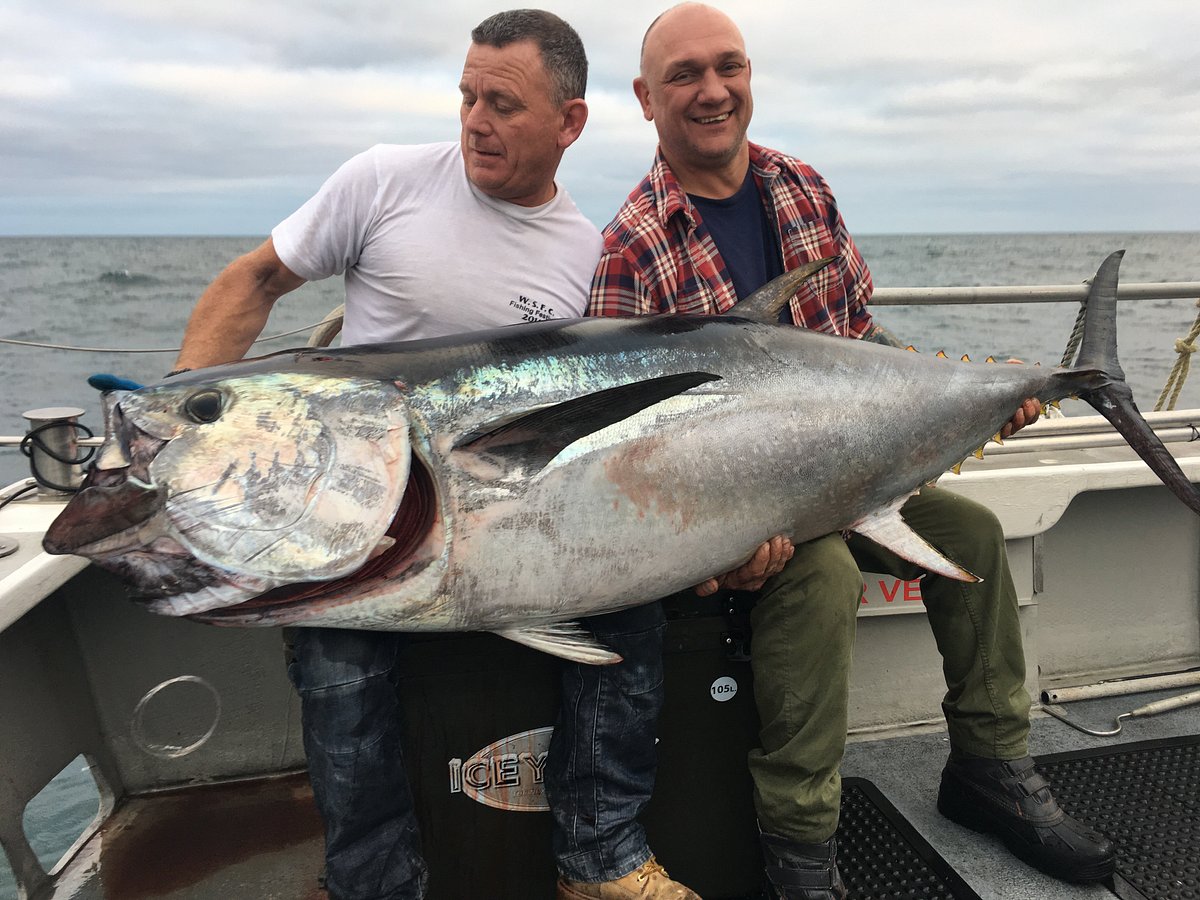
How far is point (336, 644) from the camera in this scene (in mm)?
1549

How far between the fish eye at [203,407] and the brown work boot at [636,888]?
44.2 inches

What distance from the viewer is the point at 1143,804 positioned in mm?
2170

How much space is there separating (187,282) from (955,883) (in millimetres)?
36149

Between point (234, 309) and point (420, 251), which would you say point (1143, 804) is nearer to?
point (420, 251)

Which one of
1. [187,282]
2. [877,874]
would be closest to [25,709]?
[877,874]

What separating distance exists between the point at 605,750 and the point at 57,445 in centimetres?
159

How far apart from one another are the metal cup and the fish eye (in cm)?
104

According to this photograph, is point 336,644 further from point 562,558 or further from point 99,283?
point 99,283

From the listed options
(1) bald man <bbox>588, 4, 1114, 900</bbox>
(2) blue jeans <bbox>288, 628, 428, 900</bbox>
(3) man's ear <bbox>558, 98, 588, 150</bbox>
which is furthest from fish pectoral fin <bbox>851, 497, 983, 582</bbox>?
(3) man's ear <bbox>558, 98, 588, 150</bbox>

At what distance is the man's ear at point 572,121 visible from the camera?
2254 mm

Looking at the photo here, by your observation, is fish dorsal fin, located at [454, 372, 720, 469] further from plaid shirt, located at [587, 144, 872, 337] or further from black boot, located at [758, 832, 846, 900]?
black boot, located at [758, 832, 846, 900]

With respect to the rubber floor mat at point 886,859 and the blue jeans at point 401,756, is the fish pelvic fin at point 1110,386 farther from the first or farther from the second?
the blue jeans at point 401,756

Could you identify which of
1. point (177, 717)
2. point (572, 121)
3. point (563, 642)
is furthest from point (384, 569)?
point (177, 717)

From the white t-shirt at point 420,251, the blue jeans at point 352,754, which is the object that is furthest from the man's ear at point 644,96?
the blue jeans at point 352,754
